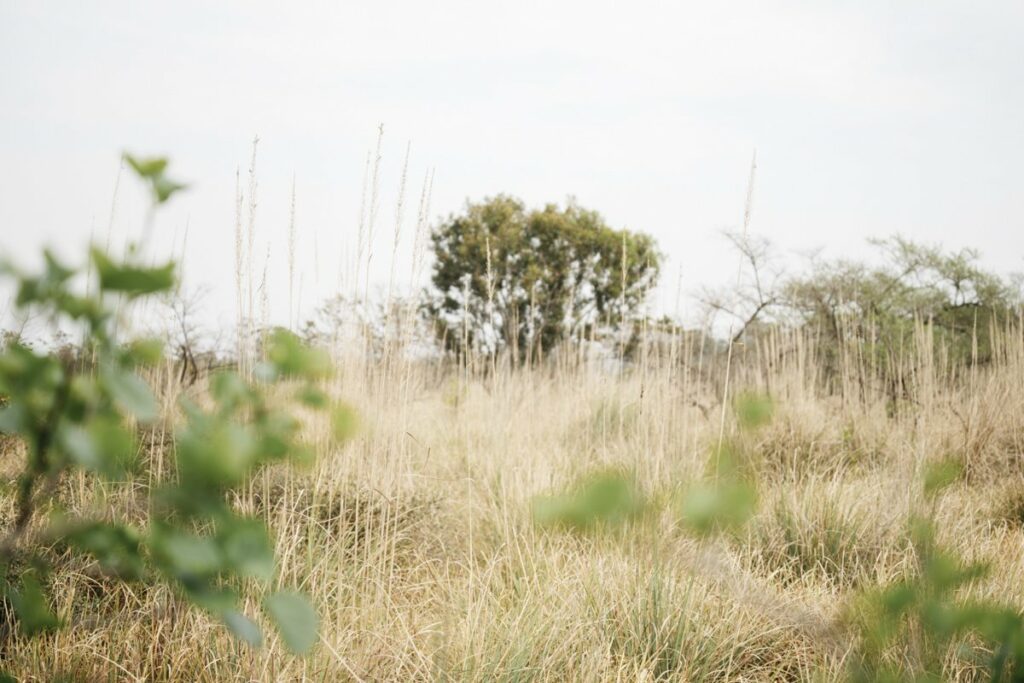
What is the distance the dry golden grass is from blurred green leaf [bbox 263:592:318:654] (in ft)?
1.16

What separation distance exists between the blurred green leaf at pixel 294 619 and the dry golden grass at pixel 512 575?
1.16ft

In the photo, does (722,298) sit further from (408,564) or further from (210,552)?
(210,552)

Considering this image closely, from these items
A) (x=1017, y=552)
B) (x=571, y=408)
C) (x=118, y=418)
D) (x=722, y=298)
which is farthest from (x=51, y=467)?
(x=722, y=298)

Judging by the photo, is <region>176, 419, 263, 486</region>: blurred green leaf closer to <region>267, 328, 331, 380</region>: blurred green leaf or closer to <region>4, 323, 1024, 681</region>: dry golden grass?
<region>267, 328, 331, 380</region>: blurred green leaf

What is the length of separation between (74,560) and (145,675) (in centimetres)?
78

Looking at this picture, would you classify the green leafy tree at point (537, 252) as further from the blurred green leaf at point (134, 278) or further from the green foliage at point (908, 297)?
the blurred green leaf at point (134, 278)

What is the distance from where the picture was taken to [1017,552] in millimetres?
3334

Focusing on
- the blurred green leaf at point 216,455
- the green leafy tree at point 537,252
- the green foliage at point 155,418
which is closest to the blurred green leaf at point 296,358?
the green foliage at point 155,418

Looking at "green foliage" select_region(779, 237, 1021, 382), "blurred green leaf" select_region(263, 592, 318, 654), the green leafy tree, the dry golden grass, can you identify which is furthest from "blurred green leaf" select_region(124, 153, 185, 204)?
the green leafy tree

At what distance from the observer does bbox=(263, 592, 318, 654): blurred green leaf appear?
520 mm

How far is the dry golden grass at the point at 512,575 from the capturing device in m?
2.06

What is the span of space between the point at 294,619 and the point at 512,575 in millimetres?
2179

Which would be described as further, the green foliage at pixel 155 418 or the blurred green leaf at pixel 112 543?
the blurred green leaf at pixel 112 543

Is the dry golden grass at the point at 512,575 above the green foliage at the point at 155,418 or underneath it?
underneath
